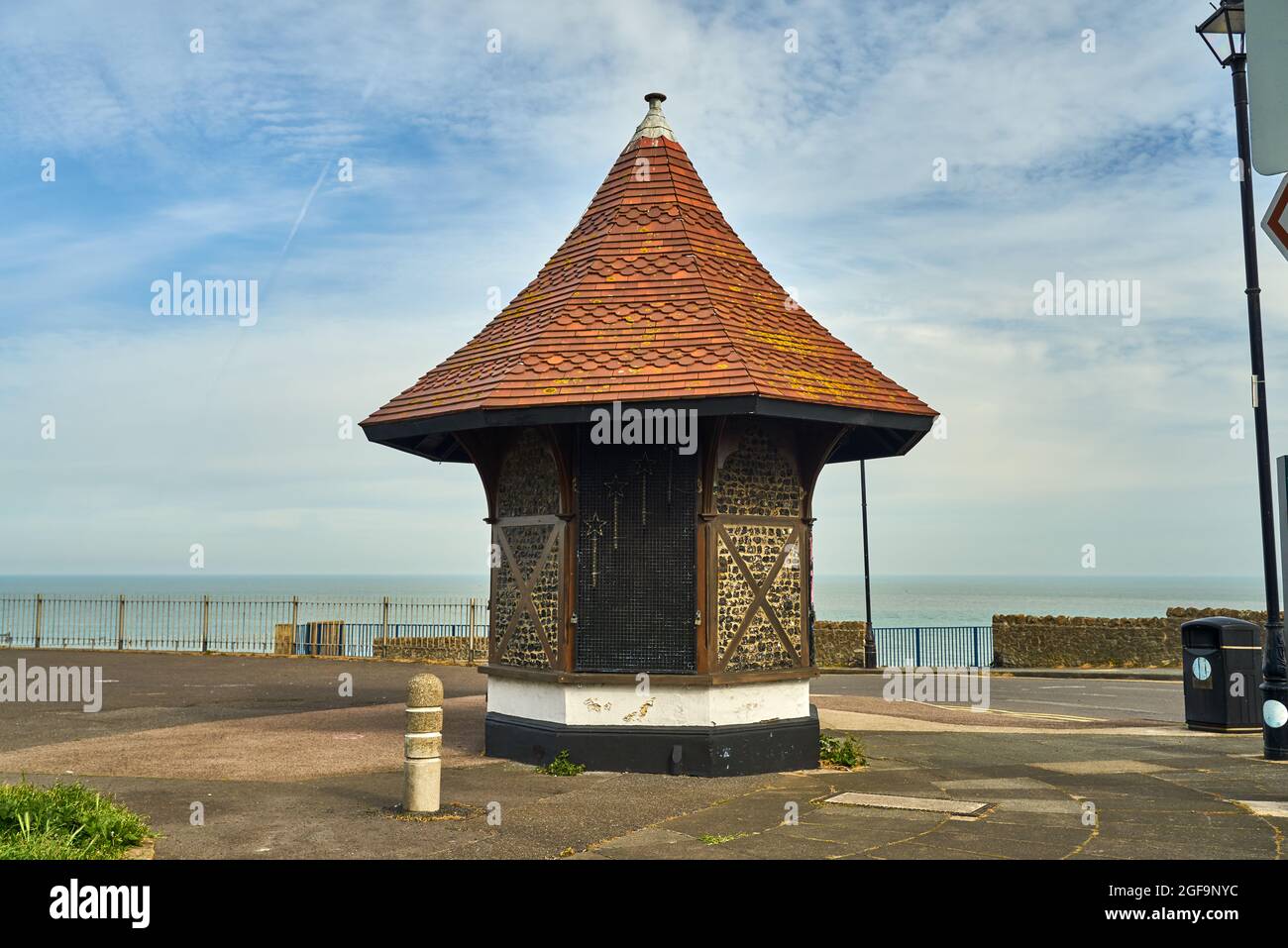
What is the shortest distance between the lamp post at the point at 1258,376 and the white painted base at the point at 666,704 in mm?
5486

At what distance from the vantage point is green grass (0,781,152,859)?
6.70 meters

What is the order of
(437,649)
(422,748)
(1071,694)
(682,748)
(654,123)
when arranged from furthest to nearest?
(437,649), (1071,694), (654,123), (682,748), (422,748)

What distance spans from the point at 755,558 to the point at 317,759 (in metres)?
5.35

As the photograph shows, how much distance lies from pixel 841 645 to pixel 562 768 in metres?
23.1

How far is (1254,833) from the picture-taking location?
818cm

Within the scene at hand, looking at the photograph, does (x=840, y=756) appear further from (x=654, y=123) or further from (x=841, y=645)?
(x=841, y=645)

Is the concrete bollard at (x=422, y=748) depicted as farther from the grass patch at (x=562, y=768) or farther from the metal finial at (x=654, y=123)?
the metal finial at (x=654, y=123)

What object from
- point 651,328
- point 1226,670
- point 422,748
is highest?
point 651,328

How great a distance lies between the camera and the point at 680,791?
401 inches

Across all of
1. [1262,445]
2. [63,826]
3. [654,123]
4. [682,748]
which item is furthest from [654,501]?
[1262,445]

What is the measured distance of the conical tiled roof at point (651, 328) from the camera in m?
11.2

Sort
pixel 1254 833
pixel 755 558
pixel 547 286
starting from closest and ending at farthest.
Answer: pixel 1254 833 < pixel 755 558 < pixel 547 286
